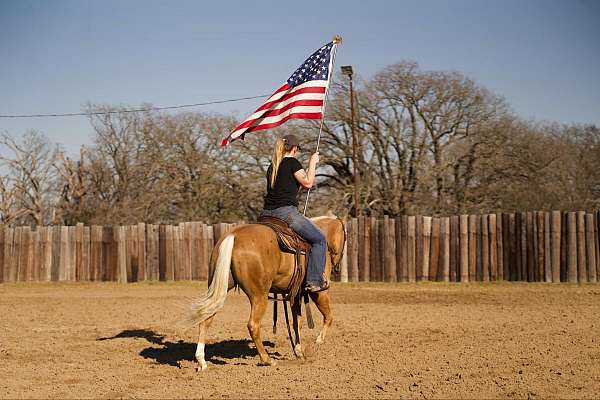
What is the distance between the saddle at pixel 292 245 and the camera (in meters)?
8.34

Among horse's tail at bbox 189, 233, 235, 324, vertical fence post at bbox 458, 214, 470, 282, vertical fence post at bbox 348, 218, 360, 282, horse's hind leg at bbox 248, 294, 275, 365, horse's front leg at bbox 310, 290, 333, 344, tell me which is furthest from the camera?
vertical fence post at bbox 348, 218, 360, 282

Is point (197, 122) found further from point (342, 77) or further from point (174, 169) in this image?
point (342, 77)

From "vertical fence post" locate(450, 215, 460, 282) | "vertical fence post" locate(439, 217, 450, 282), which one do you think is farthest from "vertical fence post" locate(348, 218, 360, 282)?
"vertical fence post" locate(450, 215, 460, 282)

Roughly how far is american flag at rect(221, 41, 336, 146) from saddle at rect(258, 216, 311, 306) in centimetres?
211

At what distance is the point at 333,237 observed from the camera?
960 centimetres

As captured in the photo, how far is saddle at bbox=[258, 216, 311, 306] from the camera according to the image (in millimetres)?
8344

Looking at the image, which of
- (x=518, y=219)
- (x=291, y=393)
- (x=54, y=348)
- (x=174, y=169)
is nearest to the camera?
(x=291, y=393)

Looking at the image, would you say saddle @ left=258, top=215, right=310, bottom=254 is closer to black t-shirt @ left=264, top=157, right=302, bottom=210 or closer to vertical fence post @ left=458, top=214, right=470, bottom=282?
black t-shirt @ left=264, top=157, right=302, bottom=210

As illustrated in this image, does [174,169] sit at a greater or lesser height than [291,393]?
greater

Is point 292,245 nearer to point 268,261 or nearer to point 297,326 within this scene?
point 268,261

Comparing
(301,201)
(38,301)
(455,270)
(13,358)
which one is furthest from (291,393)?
(301,201)

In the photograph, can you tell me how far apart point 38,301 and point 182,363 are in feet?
34.2

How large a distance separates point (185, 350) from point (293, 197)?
2700mm

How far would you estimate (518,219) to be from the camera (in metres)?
19.8
